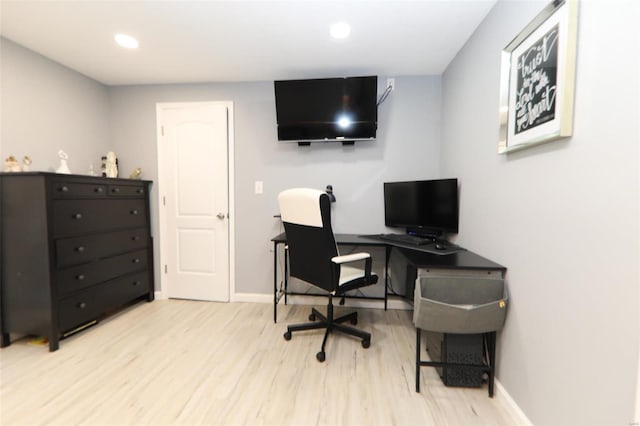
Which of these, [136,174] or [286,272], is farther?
[136,174]

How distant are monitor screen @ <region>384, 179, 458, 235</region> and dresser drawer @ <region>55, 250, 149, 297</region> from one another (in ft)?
8.62

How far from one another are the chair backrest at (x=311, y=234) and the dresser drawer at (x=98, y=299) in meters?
1.80

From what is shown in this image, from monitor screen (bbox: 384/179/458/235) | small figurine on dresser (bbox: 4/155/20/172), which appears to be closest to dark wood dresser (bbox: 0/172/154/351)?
small figurine on dresser (bbox: 4/155/20/172)

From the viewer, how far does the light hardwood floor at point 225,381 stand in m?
1.39

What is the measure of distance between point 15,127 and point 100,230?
1.02 metres

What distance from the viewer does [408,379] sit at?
1664mm

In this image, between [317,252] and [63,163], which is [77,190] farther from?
[317,252]

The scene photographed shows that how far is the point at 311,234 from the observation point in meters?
1.83

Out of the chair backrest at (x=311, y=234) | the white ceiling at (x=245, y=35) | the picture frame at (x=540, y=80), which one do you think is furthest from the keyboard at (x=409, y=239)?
the white ceiling at (x=245, y=35)

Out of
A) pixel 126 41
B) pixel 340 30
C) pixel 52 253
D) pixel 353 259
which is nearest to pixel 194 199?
pixel 52 253

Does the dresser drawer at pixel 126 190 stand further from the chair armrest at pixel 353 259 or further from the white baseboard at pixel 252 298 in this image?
the chair armrest at pixel 353 259

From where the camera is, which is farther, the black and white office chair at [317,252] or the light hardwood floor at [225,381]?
the black and white office chair at [317,252]

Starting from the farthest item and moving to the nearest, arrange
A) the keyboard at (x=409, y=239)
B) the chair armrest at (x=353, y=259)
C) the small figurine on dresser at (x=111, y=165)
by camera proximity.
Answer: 1. the small figurine on dresser at (x=111, y=165)
2. the keyboard at (x=409, y=239)
3. the chair armrest at (x=353, y=259)

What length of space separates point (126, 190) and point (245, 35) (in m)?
1.88
